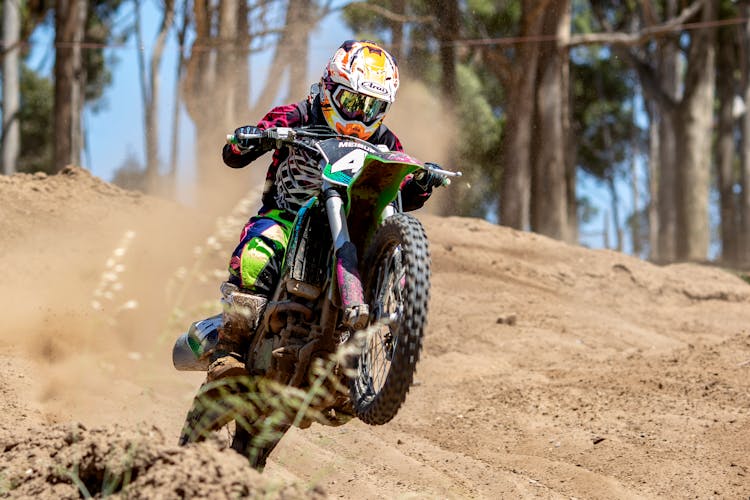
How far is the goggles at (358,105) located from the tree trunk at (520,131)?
1285 centimetres

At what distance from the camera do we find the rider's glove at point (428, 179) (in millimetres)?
5422

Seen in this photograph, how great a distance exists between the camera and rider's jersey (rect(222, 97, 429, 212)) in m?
5.67

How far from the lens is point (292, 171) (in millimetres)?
5730

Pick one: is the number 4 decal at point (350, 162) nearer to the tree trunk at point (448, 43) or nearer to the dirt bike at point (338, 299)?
the dirt bike at point (338, 299)

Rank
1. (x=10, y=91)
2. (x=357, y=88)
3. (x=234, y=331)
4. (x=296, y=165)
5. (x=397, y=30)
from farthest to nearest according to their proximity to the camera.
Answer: (x=10, y=91)
(x=397, y=30)
(x=296, y=165)
(x=234, y=331)
(x=357, y=88)

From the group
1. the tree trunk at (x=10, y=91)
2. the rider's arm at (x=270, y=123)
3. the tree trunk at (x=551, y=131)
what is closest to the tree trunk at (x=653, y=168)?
the tree trunk at (x=551, y=131)

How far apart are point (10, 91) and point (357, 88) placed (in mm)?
20259

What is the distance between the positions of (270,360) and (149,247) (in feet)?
20.2

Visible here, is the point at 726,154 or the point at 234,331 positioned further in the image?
the point at 726,154

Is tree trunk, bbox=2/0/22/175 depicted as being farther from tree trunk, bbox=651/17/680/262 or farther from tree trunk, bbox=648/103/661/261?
tree trunk, bbox=648/103/661/261

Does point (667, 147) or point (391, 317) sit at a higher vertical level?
point (667, 147)

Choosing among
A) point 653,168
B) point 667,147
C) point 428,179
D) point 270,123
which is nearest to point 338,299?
point 428,179

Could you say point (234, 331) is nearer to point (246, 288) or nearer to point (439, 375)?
point (246, 288)

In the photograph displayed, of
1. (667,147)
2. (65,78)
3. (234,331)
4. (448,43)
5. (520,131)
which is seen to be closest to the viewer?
(234,331)
